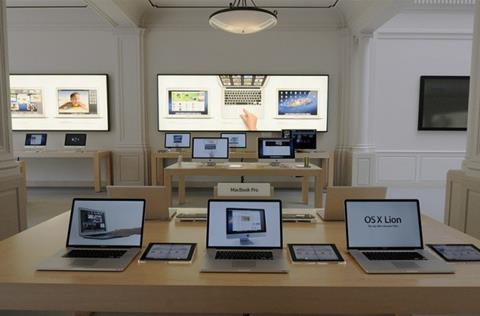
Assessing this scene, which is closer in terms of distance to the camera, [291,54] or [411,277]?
[411,277]

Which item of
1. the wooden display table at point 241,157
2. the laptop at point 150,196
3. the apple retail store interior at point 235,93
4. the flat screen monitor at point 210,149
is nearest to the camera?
the laptop at point 150,196

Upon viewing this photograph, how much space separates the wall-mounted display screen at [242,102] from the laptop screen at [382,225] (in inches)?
208

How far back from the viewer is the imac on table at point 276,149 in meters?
4.99

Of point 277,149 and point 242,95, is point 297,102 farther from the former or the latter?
point 277,149

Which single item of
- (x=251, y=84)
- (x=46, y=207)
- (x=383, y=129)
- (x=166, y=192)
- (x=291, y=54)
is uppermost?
(x=291, y=54)

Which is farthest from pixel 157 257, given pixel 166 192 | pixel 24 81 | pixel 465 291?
pixel 24 81

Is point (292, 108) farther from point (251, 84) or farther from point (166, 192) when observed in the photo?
point (166, 192)

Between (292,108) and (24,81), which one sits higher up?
(24,81)

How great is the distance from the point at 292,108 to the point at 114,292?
586 centimetres

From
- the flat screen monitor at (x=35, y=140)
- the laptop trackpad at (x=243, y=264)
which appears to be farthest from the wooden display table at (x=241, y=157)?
the laptop trackpad at (x=243, y=264)

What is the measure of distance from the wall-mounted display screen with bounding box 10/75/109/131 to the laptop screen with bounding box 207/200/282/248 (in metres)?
5.83

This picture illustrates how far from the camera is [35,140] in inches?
253

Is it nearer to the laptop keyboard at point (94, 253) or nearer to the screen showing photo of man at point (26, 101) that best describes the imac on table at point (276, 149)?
the laptop keyboard at point (94, 253)

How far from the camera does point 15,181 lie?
2.67m
